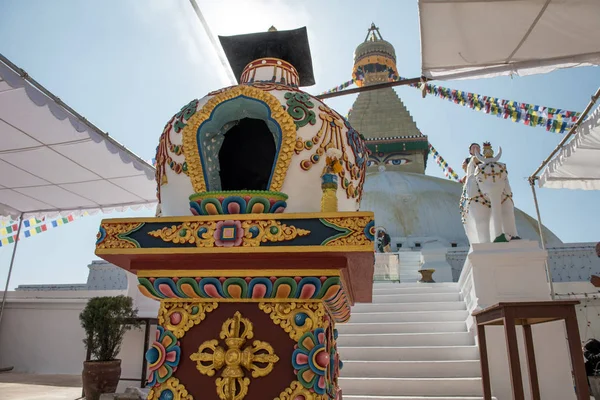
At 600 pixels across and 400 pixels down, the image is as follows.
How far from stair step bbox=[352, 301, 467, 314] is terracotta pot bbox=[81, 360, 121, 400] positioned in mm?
3732

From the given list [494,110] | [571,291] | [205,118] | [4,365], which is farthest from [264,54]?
[494,110]

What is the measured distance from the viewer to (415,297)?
7562mm

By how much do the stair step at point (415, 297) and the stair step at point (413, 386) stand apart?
237cm

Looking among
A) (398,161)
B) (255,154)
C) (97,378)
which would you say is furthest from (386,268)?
(398,161)

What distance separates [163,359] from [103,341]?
4.05m

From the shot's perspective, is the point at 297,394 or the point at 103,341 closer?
the point at 297,394

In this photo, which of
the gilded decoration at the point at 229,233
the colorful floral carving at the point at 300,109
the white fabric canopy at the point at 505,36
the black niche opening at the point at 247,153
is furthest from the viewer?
the white fabric canopy at the point at 505,36

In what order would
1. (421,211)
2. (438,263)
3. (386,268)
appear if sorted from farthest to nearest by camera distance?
(421,211)
(438,263)
(386,268)

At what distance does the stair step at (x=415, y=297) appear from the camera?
7.38 m

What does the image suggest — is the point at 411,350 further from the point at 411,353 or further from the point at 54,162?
the point at 54,162

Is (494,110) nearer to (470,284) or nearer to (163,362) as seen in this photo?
(470,284)

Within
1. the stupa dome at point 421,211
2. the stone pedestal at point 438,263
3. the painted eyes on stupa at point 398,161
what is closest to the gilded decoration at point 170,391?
the stone pedestal at point 438,263

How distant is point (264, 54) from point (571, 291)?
7631mm

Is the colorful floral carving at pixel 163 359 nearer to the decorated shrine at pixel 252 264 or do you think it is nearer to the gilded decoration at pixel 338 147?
the decorated shrine at pixel 252 264
